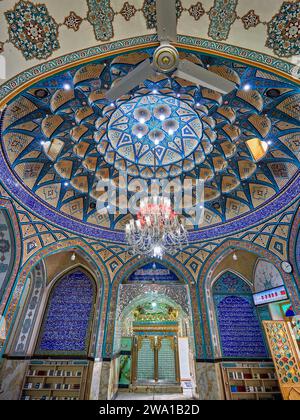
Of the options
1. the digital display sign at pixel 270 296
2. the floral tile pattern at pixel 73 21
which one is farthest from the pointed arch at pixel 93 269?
the floral tile pattern at pixel 73 21

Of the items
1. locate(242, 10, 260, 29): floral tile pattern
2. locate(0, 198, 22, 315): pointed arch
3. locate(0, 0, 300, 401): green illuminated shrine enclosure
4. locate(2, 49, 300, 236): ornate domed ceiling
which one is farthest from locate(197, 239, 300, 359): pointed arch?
locate(242, 10, 260, 29): floral tile pattern

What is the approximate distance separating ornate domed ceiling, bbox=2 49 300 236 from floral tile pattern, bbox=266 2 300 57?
44.9 inches

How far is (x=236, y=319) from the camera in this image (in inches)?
395

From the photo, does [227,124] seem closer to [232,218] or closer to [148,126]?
[148,126]

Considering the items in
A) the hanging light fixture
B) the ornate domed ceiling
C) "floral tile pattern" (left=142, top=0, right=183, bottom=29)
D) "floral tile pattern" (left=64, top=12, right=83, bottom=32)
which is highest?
the ornate domed ceiling

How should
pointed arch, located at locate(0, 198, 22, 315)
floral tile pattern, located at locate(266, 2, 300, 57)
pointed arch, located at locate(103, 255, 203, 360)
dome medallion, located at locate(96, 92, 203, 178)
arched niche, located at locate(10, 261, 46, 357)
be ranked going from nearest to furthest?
floral tile pattern, located at locate(266, 2, 300, 57), pointed arch, located at locate(0, 198, 22, 315), dome medallion, located at locate(96, 92, 203, 178), pointed arch, located at locate(103, 255, 203, 360), arched niche, located at locate(10, 261, 46, 357)

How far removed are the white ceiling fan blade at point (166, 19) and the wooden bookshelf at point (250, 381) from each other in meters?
10.8

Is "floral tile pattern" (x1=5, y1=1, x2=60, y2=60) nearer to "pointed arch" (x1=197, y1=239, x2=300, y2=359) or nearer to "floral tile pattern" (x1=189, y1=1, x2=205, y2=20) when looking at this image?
"floral tile pattern" (x1=189, y1=1, x2=205, y2=20)

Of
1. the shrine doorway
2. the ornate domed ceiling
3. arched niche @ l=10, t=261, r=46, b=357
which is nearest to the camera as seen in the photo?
the ornate domed ceiling

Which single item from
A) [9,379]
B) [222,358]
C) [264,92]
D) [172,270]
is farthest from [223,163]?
[9,379]

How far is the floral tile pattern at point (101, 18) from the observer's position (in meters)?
3.51

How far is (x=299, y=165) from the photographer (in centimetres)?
720

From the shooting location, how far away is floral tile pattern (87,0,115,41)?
351 centimetres

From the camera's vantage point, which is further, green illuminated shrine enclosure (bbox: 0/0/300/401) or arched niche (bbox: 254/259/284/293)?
arched niche (bbox: 254/259/284/293)
